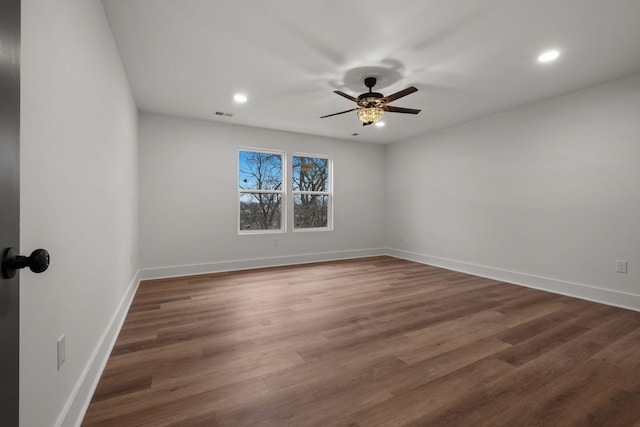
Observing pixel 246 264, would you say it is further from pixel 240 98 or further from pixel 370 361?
pixel 370 361

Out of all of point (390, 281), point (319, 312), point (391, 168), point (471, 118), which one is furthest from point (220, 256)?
point (471, 118)

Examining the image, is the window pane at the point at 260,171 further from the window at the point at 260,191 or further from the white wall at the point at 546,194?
the white wall at the point at 546,194

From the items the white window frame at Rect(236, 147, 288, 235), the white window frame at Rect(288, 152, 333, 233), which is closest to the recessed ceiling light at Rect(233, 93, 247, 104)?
the white window frame at Rect(236, 147, 288, 235)

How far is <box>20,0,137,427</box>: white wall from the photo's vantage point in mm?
996

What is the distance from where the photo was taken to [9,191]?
667 millimetres

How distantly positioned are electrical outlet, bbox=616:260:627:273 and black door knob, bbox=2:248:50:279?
189 inches

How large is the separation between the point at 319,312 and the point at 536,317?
2.18m

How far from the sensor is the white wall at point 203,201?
14.1 feet

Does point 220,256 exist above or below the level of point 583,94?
below

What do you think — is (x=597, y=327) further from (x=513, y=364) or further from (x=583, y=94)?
(x=583, y=94)

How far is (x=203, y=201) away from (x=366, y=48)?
3409mm

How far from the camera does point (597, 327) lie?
262 centimetres

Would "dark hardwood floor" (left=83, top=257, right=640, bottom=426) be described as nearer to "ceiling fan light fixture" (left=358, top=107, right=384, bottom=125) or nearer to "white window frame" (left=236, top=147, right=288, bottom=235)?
"white window frame" (left=236, top=147, right=288, bottom=235)

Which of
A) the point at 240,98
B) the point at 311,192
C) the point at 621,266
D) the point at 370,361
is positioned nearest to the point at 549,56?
the point at 621,266
